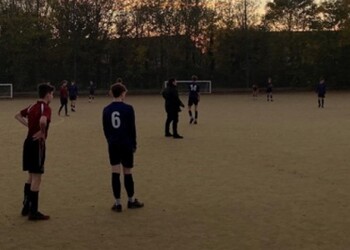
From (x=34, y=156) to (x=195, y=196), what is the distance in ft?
8.97

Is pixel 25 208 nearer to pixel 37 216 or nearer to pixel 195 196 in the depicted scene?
pixel 37 216

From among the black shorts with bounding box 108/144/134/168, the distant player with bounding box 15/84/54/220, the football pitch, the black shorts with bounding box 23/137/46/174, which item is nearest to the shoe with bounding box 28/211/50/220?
the distant player with bounding box 15/84/54/220

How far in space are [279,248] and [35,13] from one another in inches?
2120

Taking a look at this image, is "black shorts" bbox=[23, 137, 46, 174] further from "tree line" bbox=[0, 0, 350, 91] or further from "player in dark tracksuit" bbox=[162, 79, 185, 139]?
"tree line" bbox=[0, 0, 350, 91]

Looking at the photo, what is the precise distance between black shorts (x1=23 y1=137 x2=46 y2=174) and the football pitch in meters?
0.76

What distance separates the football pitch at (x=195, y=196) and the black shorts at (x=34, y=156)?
76 centimetres

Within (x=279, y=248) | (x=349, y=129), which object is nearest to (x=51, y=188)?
(x=279, y=248)

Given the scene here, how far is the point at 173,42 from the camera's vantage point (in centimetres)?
5722

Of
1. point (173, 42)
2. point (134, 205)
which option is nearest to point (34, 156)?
point (134, 205)

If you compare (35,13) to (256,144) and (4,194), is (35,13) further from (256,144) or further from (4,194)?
(4,194)

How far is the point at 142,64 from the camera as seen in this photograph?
189 feet

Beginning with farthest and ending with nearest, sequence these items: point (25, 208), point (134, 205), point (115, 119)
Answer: point (134, 205), point (115, 119), point (25, 208)

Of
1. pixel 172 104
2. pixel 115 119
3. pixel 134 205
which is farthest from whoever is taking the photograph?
pixel 172 104

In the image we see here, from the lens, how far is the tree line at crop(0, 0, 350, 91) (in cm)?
5497
